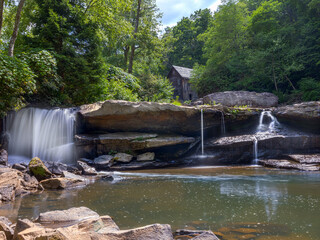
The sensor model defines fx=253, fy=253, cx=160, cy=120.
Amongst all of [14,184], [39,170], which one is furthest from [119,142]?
[14,184]

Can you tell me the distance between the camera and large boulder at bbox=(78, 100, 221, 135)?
1258 centimetres

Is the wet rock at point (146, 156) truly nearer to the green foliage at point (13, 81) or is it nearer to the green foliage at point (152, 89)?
the green foliage at point (13, 81)

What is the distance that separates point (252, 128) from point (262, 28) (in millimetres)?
16121

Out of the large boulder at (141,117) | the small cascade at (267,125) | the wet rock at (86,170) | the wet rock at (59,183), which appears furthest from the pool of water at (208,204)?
the small cascade at (267,125)

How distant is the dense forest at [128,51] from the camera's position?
13606 millimetres

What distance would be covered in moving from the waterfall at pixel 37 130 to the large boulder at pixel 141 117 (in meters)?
0.90

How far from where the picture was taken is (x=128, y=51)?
27.0m

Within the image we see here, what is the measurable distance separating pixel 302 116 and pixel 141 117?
8.47 m

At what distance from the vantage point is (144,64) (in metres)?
26.1

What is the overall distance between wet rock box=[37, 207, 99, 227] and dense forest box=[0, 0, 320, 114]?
8.46 m

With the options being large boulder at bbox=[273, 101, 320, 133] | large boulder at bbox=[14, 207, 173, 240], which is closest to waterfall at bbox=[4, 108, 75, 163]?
large boulder at bbox=[14, 207, 173, 240]

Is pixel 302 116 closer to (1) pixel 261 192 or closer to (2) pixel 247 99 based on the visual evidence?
(1) pixel 261 192

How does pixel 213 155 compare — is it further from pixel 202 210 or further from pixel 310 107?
pixel 202 210

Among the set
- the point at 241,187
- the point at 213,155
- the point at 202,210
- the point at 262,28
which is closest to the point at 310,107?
the point at 213,155
